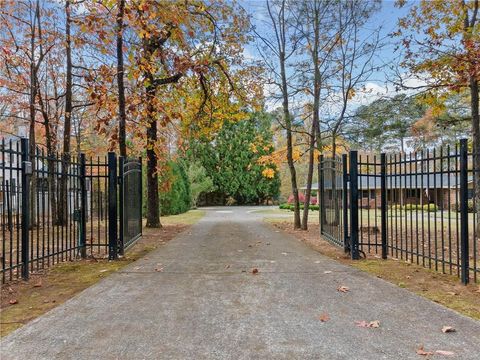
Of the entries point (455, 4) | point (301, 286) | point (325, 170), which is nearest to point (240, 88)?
point (325, 170)

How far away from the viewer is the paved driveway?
3.14 metres

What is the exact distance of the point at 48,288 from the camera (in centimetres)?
520

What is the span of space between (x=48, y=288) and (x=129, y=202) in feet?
12.4

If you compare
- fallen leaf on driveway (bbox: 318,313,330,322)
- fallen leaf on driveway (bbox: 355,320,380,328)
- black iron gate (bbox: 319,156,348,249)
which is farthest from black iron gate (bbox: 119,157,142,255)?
fallen leaf on driveway (bbox: 355,320,380,328)

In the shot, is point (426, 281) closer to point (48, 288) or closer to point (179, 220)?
point (48, 288)

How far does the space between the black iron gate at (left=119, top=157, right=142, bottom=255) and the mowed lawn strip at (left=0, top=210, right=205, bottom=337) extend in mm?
575

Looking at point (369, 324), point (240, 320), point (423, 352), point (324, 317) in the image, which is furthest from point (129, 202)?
point (423, 352)

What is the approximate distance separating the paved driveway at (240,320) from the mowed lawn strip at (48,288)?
214mm

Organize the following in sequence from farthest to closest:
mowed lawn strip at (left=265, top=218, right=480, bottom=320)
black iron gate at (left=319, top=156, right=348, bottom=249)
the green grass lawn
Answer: the green grass lawn → black iron gate at (left=319, top=156, right=348, bottom=249) → mowed lawn strip at (left=265, top=218, right=480, bottom=320)

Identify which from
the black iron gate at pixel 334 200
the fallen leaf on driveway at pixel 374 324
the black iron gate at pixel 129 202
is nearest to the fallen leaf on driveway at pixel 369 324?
the fallen leaf on driveway at pixel 374 324

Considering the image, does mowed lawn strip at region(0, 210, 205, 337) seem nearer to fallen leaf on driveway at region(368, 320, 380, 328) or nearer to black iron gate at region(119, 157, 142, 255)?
black iron gate at region(119, 157, 142, 255)

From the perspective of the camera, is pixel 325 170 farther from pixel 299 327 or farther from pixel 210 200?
pixel 210 200

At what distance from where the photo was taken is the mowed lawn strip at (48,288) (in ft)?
13.3

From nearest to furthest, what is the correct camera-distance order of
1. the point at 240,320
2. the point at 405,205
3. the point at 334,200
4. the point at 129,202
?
the point at 240,320 → the point at 405,205 → the point at 129,202 → the point at 334,200
